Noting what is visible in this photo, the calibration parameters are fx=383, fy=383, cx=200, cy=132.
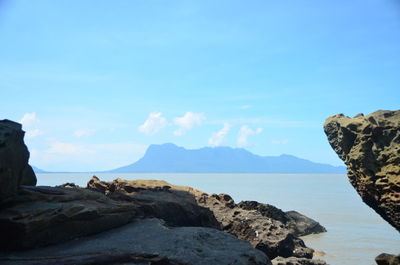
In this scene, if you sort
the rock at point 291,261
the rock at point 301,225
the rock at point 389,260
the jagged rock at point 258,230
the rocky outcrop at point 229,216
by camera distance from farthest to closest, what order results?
the rock at point 301,225
the jagged rock at point 258,230
the rocky outcrop at point 229,216
the rock at point 291,261
the rock at point 389,260

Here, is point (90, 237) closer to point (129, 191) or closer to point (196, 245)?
point (196, 245)

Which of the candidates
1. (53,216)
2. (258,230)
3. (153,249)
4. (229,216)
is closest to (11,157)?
(53,216)

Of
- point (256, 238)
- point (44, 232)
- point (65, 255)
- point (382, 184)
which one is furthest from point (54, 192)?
point (382, 184)

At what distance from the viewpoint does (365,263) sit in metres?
13.8

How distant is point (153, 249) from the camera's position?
7.04 meters

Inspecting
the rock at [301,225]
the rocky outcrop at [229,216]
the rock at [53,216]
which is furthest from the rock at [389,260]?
the rock at [301,225]

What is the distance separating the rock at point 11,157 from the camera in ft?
23.2

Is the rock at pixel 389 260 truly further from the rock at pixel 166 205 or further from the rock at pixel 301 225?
the rock at pixel 301 225

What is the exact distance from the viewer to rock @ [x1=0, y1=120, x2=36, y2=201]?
7.06 m

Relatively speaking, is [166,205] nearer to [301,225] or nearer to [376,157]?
[376,157]

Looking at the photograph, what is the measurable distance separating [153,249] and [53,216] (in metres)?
2.06

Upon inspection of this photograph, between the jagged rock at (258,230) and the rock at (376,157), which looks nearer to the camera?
the rock at (376,157)

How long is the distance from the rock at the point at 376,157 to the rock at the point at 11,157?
9.51 meters

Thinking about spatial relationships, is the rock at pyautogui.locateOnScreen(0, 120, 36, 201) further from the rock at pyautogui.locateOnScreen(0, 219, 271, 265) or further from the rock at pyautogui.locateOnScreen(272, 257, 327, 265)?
the rock at pyautogui.locateOnScreen(272, 257, 327, 265)
